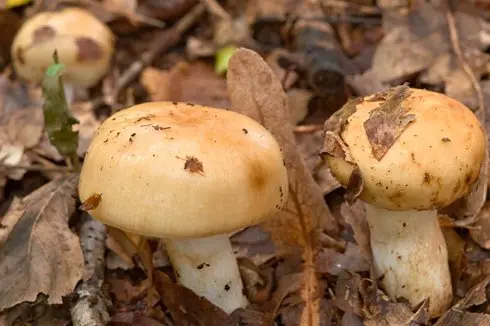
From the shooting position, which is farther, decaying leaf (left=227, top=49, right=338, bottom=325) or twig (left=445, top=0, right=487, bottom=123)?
twig (left=445, top=0, right=487, bottom=123)

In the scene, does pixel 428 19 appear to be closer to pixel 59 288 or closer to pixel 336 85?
pixel 336 85

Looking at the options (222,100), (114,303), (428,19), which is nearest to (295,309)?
(114,303)

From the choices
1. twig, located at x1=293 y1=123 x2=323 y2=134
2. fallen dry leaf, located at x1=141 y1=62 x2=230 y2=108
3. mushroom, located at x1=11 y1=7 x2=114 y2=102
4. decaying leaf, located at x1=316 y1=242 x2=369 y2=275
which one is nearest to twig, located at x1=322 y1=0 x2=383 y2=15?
fallen dry leaf, located at x1=141 y1=62 x2=230 y2=108

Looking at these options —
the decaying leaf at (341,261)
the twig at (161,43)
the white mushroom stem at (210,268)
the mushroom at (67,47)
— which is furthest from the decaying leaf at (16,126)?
the decaying leaf at (341,261)

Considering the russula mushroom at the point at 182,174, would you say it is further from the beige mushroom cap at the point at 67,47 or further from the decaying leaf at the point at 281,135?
the beige mushroom cap at the point at 67,47

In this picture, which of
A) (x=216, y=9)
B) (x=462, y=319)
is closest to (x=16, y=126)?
(x=216, y=9)

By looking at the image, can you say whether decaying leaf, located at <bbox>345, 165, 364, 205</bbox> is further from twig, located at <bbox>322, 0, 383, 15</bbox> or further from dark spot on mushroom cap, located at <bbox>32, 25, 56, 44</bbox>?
dark spot on mushroom cap, located at <bbox>32, 25, 56, 44</bbox>
